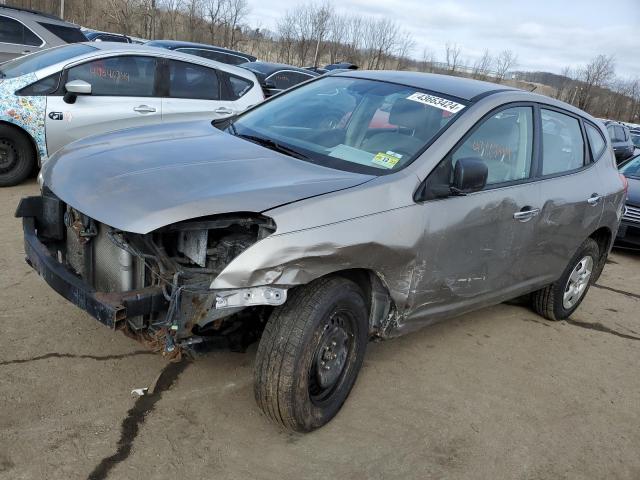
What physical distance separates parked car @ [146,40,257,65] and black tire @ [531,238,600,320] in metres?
11.1

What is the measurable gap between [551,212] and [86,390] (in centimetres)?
316

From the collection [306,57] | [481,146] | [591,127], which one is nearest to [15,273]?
[481,146]

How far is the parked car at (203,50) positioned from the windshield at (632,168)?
9.33m

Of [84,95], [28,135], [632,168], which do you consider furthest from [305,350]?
[632,168]

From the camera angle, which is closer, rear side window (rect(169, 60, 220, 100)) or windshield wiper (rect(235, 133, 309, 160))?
windshield wiper (rect(235, 133, 309, 160))

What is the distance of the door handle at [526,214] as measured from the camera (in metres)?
3.67

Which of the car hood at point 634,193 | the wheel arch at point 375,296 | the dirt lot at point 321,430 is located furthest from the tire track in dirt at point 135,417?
the car hood at point 634,193

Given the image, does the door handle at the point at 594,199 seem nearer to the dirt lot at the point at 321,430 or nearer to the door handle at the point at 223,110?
the dirt lot at the point at 321,430

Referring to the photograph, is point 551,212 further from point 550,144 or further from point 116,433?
point 116,433

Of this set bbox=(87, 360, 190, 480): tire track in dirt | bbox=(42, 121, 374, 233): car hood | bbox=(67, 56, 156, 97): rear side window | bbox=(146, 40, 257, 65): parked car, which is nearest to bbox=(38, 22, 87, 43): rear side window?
bbox=(146, 40, 257, 65): parked car

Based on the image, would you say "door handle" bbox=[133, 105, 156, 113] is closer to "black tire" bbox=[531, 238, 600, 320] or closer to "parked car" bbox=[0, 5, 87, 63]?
"parked car" bbox=[0, 5, 87, 63]

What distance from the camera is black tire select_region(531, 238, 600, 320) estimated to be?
15.4 feet

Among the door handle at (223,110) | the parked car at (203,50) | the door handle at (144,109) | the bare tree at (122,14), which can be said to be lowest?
the door handle at (144,109)

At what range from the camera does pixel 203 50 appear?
48.9ft
